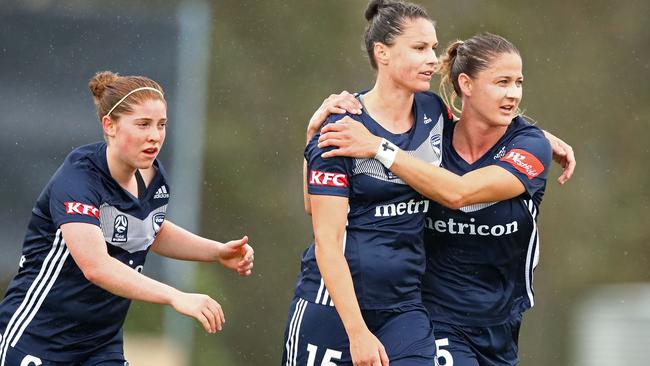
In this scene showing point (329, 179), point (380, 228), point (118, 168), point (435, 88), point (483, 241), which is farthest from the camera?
point (435, 88)

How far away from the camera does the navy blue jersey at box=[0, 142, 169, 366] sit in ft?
14.7

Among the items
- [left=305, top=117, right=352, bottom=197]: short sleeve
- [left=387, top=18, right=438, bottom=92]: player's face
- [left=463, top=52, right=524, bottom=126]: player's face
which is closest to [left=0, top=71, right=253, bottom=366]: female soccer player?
[left=305, top=117, right=352, bottom=197]: short sleeve

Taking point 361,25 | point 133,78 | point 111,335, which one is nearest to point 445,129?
point 133,78

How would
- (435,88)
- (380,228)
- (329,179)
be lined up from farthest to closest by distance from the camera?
(435,88)
(380,228)
(329,179)

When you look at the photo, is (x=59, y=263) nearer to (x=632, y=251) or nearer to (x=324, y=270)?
(x=324, y=270)

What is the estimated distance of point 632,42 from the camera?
14.2 m

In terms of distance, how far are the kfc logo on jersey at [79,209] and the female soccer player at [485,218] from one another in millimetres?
1270

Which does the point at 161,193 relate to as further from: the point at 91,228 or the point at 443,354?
the point at 443,354

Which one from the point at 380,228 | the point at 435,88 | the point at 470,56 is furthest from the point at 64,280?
the point at 435,88

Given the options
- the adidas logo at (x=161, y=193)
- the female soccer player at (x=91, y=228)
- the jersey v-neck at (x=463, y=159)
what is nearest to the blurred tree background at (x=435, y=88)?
the adidas logo at (x=161, y=193)

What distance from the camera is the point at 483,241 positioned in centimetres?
464

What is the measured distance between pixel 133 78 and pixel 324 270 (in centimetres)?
109

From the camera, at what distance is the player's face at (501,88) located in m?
4.59

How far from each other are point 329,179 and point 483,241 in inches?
28.3
